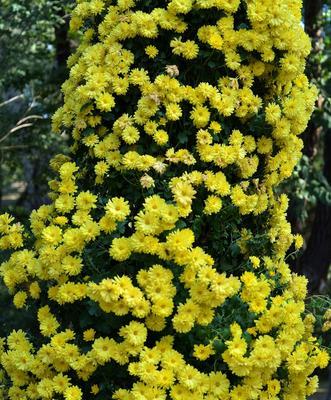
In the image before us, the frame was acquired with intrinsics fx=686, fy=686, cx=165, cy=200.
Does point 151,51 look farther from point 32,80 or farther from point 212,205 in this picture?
point 32,80

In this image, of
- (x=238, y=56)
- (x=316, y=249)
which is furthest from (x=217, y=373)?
(x=316, y=249)

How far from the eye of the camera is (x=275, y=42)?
9.18 ft

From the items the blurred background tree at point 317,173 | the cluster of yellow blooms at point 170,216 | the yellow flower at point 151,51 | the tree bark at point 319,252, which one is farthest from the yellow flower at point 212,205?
the tree bark at point 319,252

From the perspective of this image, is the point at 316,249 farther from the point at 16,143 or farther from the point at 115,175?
Result: the point at 115,175

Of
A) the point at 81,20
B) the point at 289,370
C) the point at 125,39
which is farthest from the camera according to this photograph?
the point at 81,20

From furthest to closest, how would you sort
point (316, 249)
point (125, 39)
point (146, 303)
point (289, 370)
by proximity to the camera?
point (316, 249) < point (125, 39) < point (289, 370) < point (146, 303)

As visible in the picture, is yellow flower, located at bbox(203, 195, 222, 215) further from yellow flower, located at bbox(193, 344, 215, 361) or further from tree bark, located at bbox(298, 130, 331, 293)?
tree bark, located at bbox(298, 130, 331, 293)

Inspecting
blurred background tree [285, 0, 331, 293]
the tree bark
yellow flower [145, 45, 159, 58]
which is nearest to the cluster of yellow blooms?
yellow flower [145, 45, 159, 58]

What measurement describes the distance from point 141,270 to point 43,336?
0.65 meters

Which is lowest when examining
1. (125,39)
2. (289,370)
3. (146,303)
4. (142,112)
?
(289,370)

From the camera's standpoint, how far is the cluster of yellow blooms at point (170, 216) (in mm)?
2473

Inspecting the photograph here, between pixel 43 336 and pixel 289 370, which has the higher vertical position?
pixel 289 370

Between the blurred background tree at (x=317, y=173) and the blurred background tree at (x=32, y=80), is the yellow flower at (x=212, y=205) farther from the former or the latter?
the blurred background tree at (x=32, y=80)

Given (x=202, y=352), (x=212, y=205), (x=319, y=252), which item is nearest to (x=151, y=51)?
(x=212, y=205)
